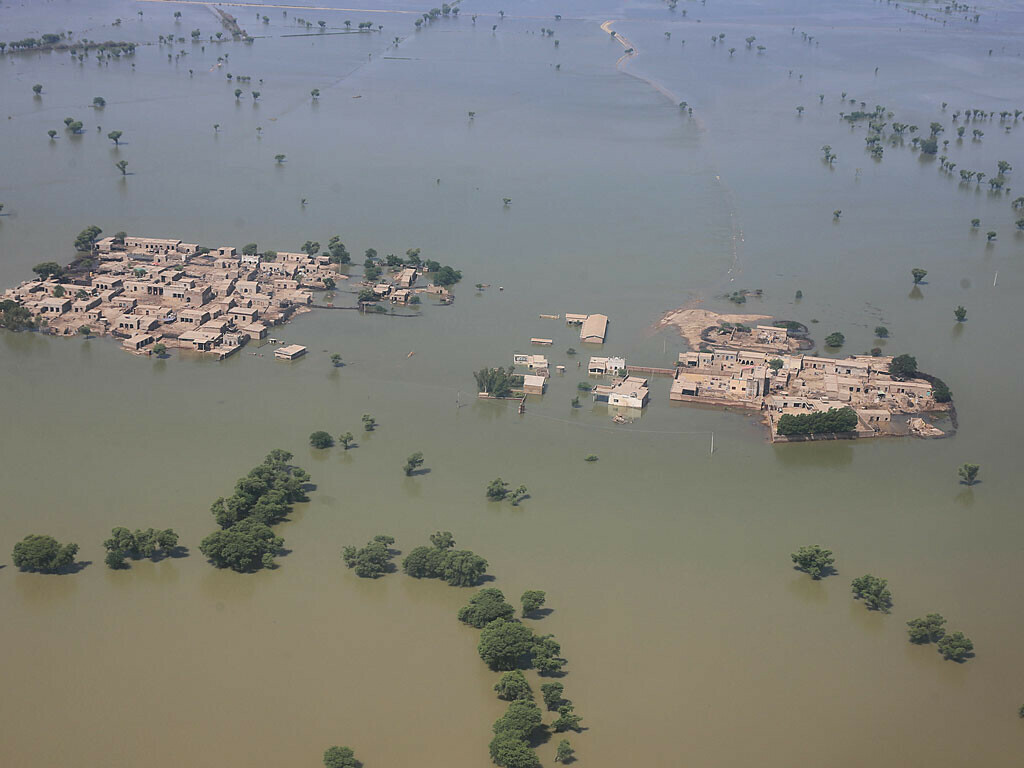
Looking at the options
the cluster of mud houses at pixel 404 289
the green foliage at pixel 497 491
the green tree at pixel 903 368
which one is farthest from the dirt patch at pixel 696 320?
the green foliage at pixel 497 491

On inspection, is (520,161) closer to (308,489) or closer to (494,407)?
(494,407)

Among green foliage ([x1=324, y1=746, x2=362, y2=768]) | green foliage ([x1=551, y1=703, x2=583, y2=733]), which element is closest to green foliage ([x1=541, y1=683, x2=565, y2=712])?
green foliage ([x1=551, y1=703, x2=583, y2=733])

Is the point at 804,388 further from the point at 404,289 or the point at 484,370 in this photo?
the point at 404,289

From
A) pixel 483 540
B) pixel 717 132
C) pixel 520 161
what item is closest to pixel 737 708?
pixel 483 540

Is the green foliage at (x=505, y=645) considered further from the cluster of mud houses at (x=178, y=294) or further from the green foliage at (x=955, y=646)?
the cluster of mud houses at (x=178, y=294)

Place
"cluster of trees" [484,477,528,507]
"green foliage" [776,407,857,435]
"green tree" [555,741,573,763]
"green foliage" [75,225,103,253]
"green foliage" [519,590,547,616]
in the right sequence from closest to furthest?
"green tree" [555,741,573,763], "green foliage" [519,590,547,616], "cluster of trees" [484,477,528,507], "green foliage" [776,407,857,435], "green foliage" [75,225,103,253]

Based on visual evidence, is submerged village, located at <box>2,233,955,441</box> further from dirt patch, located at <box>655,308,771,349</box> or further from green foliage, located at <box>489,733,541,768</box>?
green foliage, located at <box>489,733,541,768</box>

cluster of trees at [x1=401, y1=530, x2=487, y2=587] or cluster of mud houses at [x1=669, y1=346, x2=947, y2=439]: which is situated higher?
cluster of mud houses at [x1=669, y1=346, x2=947, y2=439]

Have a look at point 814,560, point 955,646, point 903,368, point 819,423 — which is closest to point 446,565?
point 814,560
